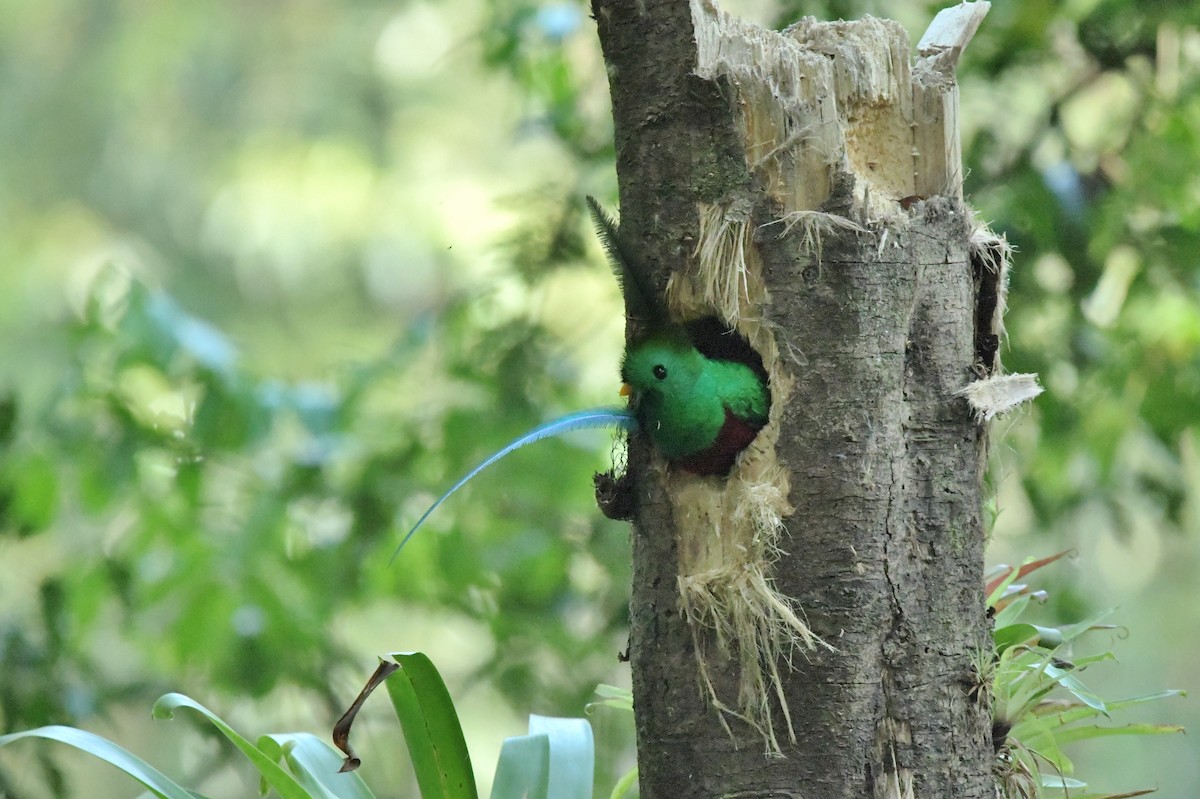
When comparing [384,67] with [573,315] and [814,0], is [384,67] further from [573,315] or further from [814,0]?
[814,0]

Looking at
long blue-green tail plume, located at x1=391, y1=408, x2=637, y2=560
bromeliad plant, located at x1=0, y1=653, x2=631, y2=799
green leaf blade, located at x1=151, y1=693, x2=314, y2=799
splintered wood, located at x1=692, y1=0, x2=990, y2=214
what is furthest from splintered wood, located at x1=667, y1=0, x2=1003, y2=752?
green leaf blade, located at x1=151, y1=693, x2=314, y2=799

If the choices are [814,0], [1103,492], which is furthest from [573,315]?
[1103,492]

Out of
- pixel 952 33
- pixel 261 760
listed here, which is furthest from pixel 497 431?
pixel 952 33

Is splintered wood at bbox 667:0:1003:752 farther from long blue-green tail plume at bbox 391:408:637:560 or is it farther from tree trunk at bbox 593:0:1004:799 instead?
long blue-green tail plume at bbox 391:408:637:560

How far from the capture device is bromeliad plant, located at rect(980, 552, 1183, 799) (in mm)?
1586

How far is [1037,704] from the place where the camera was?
66.7 inches

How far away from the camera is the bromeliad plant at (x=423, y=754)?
148 centimetres

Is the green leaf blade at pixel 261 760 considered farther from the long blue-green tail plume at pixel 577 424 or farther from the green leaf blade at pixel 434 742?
the long blue-green tail plume at pixel 577 424

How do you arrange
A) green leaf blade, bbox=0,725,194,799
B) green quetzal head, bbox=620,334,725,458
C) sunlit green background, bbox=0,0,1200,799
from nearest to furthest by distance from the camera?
green leaf blade, bbox=0,725,194,799 < green quetzal head, bbox=620,334,725,458 < sunlit green background, bbox=0,0,1200,799

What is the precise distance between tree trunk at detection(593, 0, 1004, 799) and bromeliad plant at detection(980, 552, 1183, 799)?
0.10 meters

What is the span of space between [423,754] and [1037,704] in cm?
92

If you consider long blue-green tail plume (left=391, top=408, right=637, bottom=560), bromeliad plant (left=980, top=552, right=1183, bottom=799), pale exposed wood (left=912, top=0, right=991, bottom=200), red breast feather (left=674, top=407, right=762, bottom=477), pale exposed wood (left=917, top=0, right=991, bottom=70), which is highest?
pale exposed wood (left=917, top=0, right=991, bottom=70)

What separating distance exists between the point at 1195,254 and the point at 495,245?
5.87ft

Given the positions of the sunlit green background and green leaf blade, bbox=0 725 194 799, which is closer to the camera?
green leaf blade, bbox=0 725 194 799
